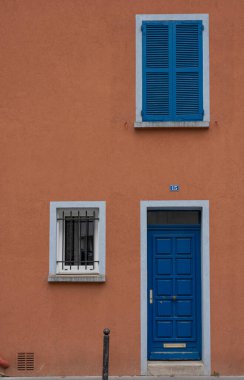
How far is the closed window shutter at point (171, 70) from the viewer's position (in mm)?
10766

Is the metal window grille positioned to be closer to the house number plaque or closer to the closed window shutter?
the house number plaque

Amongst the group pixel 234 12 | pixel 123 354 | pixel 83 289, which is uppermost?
pixel 234 12

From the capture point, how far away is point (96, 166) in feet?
35.1

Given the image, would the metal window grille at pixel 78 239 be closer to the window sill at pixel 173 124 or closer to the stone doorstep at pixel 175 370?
the window sill at pixel 173 124

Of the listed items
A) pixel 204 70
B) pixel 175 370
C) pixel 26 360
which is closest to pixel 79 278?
pixel 26 360

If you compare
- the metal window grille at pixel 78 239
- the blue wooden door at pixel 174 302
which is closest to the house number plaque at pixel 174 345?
the blue wooden door at pixel 174 302

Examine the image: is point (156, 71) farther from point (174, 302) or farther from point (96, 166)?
point (174, 302)

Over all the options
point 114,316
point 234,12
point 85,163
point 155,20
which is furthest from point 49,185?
point 234,12

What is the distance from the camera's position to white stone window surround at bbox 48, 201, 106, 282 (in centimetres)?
1050

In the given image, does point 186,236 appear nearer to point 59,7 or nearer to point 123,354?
point 123,354

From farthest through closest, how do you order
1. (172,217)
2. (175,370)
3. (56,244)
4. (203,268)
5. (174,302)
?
(172,217) → (174,302) → (56,244) → (203,268) → (175,370)

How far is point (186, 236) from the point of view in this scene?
35.8ft

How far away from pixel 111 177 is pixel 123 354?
2.78 meters

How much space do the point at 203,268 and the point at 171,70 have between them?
10.6ft
